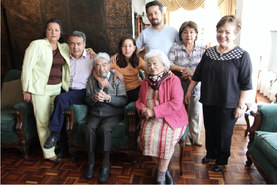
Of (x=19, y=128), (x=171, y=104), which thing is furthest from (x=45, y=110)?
(x=171, y=104)

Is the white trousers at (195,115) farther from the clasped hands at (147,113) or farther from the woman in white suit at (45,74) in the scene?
the woman in white suit at (45,74)

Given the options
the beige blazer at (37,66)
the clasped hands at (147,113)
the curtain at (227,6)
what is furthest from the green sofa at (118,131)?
the curtain at (227,6)

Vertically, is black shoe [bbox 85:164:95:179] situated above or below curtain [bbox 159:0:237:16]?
below

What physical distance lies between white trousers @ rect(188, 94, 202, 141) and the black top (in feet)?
1.94

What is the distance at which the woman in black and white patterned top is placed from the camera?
5.87ft

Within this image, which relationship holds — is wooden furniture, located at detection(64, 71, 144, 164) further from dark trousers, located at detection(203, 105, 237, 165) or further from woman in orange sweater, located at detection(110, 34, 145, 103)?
dark trousers, located at detection(203, 105, 237, 165)

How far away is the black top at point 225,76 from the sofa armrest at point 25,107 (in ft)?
7.29

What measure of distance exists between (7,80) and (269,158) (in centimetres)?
359

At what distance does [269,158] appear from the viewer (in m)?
1.67

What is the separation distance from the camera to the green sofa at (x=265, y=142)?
A: 65.2 inches

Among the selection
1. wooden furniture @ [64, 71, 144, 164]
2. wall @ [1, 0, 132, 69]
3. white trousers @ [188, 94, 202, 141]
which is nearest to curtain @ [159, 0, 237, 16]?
wall @ [1, 0, 132, 69]

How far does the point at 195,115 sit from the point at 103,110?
1.27m

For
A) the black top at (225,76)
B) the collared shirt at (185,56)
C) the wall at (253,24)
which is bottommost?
the black top at (225,76)

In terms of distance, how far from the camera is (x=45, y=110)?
8.02 ft
